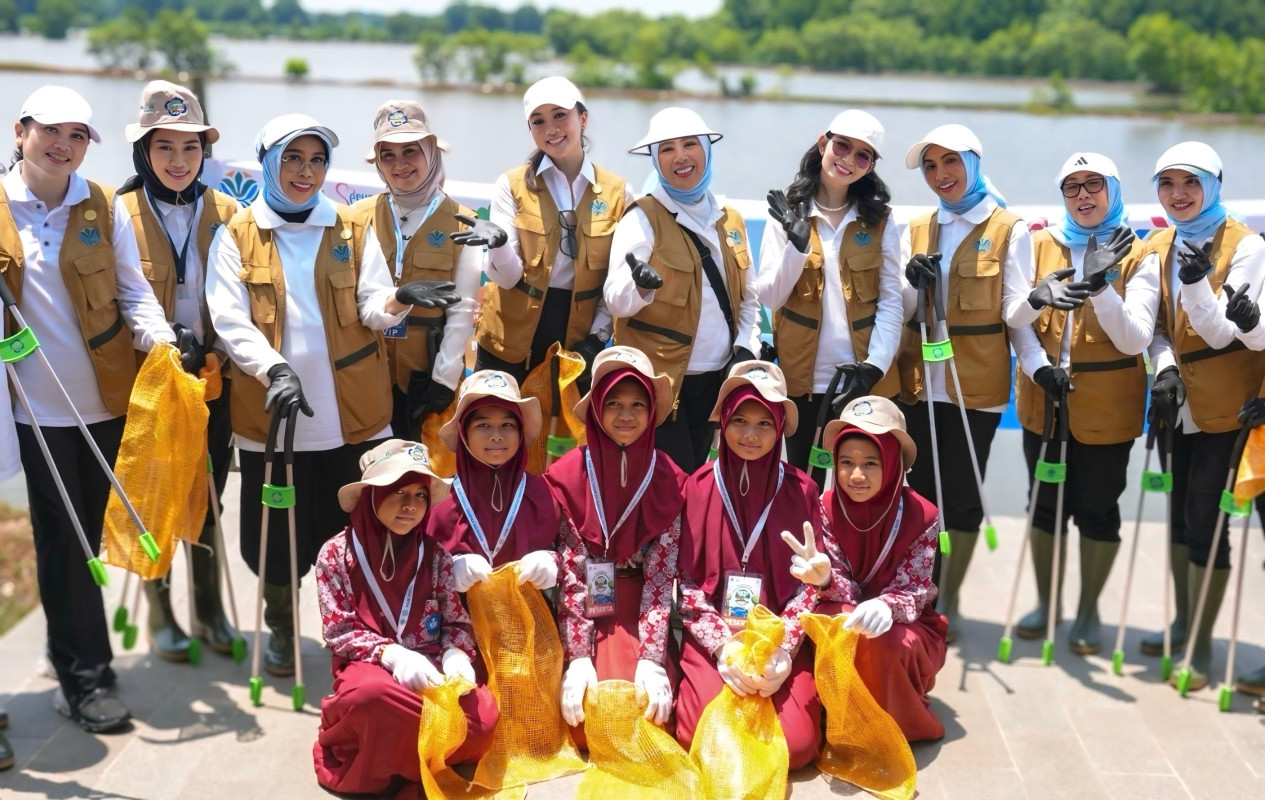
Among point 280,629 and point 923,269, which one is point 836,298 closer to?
point 923,269

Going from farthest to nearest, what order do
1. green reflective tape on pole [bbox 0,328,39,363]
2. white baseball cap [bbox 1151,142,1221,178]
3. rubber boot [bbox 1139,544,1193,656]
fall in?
rubber boot [bbox 1139,544,1193,656] < white baseball cap [bbox 1151,142,1221,178] < green reflective tape on pole [bbox 0,328,39,363]

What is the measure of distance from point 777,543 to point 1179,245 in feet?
6.02

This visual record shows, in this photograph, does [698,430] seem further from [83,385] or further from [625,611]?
[83,385]

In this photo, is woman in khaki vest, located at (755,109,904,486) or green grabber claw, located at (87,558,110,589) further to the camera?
woman in khaki vest, located at (755,109,904,486)

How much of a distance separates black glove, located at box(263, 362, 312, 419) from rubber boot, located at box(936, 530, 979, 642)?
2515 millimetres

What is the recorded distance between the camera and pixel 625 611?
4195 mm

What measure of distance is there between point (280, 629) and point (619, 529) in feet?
4.83

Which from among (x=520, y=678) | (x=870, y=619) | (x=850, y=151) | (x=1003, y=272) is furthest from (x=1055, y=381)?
(x=520, y=678)

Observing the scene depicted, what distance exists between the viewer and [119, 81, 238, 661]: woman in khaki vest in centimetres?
427

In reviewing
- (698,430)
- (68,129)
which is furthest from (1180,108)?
(68,129)

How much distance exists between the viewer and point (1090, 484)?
4.93m

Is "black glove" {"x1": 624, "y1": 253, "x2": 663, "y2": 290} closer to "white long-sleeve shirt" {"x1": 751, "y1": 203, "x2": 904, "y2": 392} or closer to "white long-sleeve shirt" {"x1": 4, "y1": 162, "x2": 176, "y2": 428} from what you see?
"white long-sleeve shirt" {"x1": 751, "y1": 203, "x2": 904, "y2": 392}

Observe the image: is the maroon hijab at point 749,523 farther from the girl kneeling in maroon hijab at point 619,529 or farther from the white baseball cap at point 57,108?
the white baseball cap at point 57,108

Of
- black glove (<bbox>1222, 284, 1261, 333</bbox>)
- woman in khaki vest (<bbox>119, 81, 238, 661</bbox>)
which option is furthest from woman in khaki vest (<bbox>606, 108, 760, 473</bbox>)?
black glove (<bbox>1222, 284, 1261, 333</bbox>)
